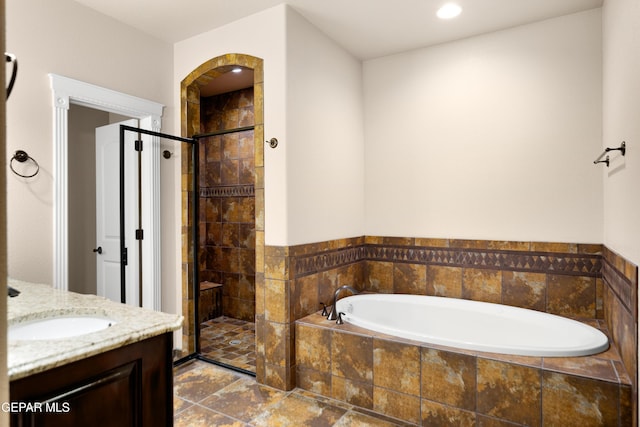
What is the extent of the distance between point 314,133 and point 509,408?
221cm

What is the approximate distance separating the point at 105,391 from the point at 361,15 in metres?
2.79

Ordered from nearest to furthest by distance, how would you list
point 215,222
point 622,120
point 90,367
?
1. point 90,367
2. point 622,120
3. point 215,222

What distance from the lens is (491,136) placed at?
3113mm

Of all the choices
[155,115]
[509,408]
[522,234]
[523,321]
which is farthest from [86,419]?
[522,234]

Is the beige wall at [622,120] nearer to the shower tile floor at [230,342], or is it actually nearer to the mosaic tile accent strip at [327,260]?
the mosaic tile accent strip at [327,260]

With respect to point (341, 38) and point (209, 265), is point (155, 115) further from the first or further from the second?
point (209, 265)

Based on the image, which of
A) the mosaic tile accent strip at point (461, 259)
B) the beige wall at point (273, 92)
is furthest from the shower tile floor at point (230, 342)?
the beige wall at point (273, 92)

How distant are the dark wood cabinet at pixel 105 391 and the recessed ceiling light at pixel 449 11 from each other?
2.73 metres

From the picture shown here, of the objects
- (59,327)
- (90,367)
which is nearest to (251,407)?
(59,327)

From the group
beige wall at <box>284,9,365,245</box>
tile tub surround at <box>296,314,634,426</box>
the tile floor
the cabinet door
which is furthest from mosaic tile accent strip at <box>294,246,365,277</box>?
the cabinet door

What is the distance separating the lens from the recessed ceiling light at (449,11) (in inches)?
105

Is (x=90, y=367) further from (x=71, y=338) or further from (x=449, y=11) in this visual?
(x=449, y=11)

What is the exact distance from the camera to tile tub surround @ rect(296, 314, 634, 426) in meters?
1.85

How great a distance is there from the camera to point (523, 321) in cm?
277
